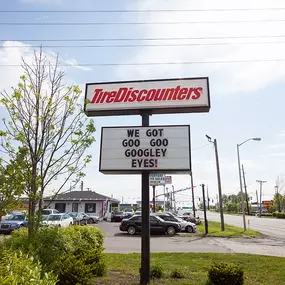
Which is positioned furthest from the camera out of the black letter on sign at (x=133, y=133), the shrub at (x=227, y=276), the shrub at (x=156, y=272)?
the black letter on sign at (x=133, y=133)

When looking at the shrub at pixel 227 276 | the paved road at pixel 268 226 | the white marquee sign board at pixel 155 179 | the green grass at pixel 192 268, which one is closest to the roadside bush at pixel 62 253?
the green grass at pixel 192 268

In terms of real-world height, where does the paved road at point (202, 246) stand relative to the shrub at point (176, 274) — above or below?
below

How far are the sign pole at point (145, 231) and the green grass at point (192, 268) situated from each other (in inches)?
10.9

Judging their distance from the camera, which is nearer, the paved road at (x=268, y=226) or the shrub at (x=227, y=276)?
the shrub at (x=227, y=276)

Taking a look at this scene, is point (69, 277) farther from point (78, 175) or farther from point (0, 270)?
point (78, 175)

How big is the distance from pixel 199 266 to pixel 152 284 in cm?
288

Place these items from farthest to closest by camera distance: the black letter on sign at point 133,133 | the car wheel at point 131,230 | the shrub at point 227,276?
the car wheel at point 131,230 < the black letter on sign at point 133,133 < the shrub at point 227,276

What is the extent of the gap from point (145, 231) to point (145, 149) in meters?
2.16

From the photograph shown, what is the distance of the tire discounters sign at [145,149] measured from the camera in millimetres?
7340

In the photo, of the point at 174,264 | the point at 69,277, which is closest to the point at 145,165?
the point at 69,277

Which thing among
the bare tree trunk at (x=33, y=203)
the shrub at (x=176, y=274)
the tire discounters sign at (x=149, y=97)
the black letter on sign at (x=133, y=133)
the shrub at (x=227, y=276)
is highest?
the tire discounters sign at (x=149, y=97)

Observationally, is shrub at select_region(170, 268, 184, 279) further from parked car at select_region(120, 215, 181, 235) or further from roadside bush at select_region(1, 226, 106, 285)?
parked car at select_region(120, 215, 181, 235)

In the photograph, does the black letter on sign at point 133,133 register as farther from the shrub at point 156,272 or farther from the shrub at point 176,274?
the shrub at point 176,274

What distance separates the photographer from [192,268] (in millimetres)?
8539
